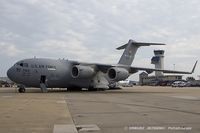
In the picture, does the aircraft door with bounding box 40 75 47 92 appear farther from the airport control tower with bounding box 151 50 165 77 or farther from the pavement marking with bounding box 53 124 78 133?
the airport control tower with bounding box 151 50 165 77

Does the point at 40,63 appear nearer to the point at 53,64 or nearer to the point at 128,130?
the point at 53,64

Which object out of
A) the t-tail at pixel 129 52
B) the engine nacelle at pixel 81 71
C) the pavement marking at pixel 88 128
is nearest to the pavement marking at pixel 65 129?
the pavement marking at pixel 88 128

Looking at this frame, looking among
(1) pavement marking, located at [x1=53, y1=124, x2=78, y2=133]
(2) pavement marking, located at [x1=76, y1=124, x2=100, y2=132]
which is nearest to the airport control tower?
(2) pavement marking, located at [x1=76, y1=124, x2=100, y2=132]

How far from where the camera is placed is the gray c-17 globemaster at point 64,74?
3881 centimetres

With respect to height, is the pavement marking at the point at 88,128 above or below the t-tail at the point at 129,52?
below

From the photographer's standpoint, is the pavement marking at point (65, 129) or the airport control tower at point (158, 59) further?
the airport control tower at point (158, 59)

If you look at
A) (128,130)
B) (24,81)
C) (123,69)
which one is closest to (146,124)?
(128,130)

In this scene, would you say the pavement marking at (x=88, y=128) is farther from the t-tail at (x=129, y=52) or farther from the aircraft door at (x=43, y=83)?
the t-tail at (x=129, y=52)

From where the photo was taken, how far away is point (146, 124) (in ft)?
37.8

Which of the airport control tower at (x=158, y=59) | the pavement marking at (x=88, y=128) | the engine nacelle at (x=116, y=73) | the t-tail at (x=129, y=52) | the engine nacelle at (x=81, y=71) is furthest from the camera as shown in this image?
the airport control tower at (x=158, y=59)

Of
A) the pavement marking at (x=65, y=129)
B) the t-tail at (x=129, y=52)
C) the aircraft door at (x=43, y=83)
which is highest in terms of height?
the t-tail at (x=129, y=52)

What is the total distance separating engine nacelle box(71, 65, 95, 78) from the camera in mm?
41625

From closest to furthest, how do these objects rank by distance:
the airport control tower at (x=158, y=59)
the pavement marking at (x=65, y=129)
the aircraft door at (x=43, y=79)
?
1. the pavement marking at (x=65, y=129)
2. the aircraft door at (x=43, y=79)
3. the airport control tower at (x=158, y=59)

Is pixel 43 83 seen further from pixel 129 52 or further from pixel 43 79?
pixel 129 52
